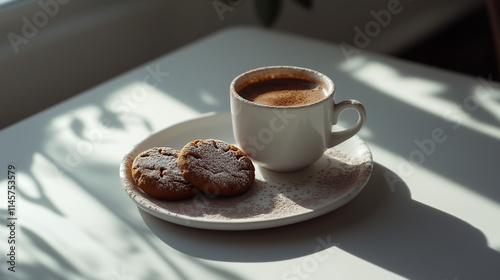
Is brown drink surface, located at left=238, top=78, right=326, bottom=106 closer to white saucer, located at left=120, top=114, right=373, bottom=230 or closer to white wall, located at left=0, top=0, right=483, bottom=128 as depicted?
white saucer, located at left=120, top=114, right=373, bottom=230

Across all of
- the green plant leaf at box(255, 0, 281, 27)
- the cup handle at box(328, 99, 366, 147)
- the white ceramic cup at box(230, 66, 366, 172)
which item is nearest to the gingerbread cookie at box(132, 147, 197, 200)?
the white ceramic cup at box(230, 66, 366, 172)

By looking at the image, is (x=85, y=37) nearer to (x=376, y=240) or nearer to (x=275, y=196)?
(x=275, y=196)

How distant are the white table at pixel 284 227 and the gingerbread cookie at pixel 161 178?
45 millimetres

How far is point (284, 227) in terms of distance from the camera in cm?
83

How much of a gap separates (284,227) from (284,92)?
24cm

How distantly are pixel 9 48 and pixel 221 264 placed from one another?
3.75 ft

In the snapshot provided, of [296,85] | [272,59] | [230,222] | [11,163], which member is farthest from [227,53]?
[230,222]

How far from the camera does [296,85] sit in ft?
3.25


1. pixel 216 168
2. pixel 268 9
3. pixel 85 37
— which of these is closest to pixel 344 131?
pixel 216 168

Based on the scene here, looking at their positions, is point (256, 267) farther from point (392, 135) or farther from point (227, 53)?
point (227, 53)

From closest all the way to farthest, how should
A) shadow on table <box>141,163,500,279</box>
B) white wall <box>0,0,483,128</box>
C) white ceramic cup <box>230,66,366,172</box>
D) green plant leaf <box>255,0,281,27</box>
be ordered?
1. shadow on table <box>141,163,500,279</box>
2. white ceramic cup <box>230,66,366,172</box>
3. white wall <box>0,0,483,128</box>
4. green plant leaf <box>255,0,281,27</box>

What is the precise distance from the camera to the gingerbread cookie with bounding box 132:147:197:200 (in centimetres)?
85

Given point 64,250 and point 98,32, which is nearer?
point 64,250

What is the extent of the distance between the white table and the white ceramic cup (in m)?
0.10
